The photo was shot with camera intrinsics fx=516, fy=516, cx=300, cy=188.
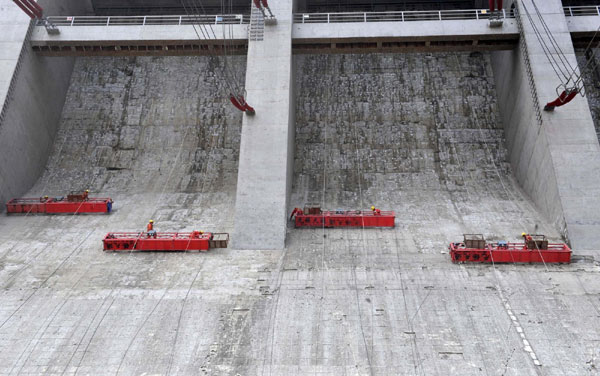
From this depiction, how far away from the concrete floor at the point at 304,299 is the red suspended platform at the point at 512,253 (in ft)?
1.20

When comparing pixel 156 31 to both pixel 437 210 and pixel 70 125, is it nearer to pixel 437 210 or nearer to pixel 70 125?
pixel 70 125

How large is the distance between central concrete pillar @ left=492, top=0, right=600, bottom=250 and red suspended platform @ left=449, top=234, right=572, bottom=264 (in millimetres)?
1390

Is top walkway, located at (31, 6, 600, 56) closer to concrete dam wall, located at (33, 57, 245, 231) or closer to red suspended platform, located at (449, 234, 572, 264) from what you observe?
concrete dam wall, located at (33, 57, 245, 231)

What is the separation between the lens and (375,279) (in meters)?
18.6

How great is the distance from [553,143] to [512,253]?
5.85 m

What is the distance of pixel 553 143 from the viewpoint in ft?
72.5

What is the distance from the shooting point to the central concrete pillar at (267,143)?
70.5ft

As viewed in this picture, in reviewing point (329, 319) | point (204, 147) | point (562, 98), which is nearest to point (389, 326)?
point (329, 319)

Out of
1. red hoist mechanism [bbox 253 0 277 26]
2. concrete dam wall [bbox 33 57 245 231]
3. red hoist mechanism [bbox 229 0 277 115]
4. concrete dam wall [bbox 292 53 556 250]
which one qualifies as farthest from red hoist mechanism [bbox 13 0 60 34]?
concrete dam wall [bbox 292 53 556 250]

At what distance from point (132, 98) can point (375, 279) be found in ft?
67.0

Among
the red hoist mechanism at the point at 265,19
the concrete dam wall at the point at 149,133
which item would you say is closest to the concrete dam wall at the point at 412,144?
the concrete dam wall at the point at 149,133

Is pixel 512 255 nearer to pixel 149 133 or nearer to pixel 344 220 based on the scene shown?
pixel 344 220

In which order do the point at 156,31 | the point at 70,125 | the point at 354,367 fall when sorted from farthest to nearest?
the point at 70,125 → the point at 156,31 → the point at 354,367

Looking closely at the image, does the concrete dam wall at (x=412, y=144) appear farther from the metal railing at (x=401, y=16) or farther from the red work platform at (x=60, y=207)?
the red work platform at (x=60, y=207)
